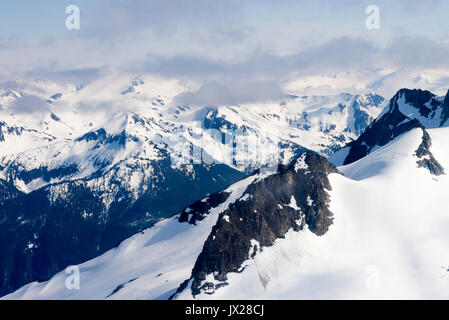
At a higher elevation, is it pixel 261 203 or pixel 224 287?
pixel 261 203

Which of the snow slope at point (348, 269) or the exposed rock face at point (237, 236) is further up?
the exposed rock face at point (237, 236)

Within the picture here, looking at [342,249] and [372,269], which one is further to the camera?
[342,249]

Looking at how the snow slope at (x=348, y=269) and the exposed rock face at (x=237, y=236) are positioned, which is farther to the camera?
the snow slope at (x=348, y=269)

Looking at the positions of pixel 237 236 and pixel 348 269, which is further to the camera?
pixel 348 269

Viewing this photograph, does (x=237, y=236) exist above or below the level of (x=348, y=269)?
above

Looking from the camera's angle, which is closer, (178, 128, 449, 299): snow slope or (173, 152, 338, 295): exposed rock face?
(173, 152, 338, 295): exposed rock face

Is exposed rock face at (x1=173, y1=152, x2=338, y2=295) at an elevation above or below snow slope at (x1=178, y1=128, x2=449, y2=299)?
above
